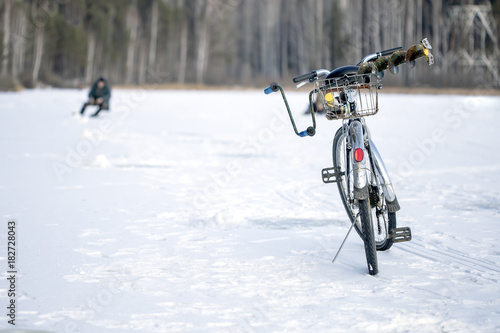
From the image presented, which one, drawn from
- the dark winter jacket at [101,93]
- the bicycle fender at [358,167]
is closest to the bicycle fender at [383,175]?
the bicycle fender at [358,167]

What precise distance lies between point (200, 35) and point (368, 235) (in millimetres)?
54385

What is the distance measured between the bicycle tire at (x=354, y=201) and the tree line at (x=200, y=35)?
39.9 m

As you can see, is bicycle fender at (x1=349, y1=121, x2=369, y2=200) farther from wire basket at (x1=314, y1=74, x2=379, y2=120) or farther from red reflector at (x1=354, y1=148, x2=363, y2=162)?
wire basket at (x1=314, y1=74, x2=379, y2=120)

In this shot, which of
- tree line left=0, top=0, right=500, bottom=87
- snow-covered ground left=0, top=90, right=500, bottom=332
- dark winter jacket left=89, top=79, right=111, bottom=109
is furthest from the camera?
tree line left=0, top=0, right=500, bottom=87

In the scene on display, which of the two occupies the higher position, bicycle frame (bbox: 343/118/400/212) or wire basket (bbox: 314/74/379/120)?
wire basket (bbox: 314/74/379/120)

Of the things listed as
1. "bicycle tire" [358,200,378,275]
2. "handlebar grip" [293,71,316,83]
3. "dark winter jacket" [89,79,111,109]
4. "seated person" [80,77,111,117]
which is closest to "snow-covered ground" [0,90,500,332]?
"bicycle tire" [358,200,378,275]

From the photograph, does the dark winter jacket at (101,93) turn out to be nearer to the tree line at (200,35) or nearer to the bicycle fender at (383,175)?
the bicycle fender at (383,175)

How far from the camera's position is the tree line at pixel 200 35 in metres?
49.2

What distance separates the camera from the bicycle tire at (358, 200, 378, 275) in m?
3.49

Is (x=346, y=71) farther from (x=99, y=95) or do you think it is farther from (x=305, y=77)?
(x=99, y=95)

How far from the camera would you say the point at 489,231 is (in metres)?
4.75

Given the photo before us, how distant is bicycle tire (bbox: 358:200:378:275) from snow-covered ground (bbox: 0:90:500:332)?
85mm

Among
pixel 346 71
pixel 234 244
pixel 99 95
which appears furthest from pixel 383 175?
pixel 99 95

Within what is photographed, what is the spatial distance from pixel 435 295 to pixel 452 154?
6.82 metres
